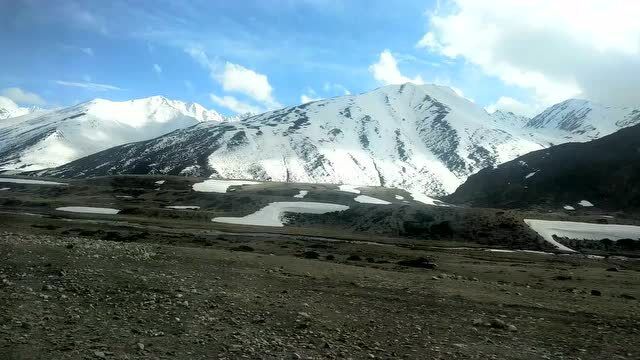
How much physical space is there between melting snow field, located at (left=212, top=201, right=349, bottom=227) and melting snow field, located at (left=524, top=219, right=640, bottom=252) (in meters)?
41.2

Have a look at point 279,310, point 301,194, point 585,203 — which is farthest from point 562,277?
point 585,203

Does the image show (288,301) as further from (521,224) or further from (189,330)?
(521,224)

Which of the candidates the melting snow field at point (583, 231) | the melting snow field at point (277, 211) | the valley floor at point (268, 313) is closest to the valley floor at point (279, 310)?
the valley floor at point (268, 313)

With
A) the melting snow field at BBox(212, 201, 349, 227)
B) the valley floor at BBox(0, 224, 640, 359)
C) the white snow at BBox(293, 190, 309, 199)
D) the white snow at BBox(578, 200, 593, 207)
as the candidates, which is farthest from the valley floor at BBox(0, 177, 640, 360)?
the white snow at BBox(578, 200, 593, 207)

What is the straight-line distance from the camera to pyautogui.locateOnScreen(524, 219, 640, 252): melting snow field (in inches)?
3147

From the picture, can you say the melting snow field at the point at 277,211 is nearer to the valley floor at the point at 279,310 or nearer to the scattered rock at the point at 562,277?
the valley floor at the point at 279,310

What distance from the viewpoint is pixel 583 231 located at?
82.8 m

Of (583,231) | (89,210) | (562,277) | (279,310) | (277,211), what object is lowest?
(562,277)

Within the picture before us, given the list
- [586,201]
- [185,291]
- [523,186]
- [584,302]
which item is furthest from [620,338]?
[523,186]

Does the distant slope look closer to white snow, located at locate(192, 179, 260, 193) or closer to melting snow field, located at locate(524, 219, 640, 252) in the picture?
melting snow field, located at locate(524, 219, 640, 252)

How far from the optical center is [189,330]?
1579 centimetres

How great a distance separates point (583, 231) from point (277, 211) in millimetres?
60748

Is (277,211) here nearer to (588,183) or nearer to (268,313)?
(268,313)

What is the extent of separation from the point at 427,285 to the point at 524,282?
10868 millimetres
